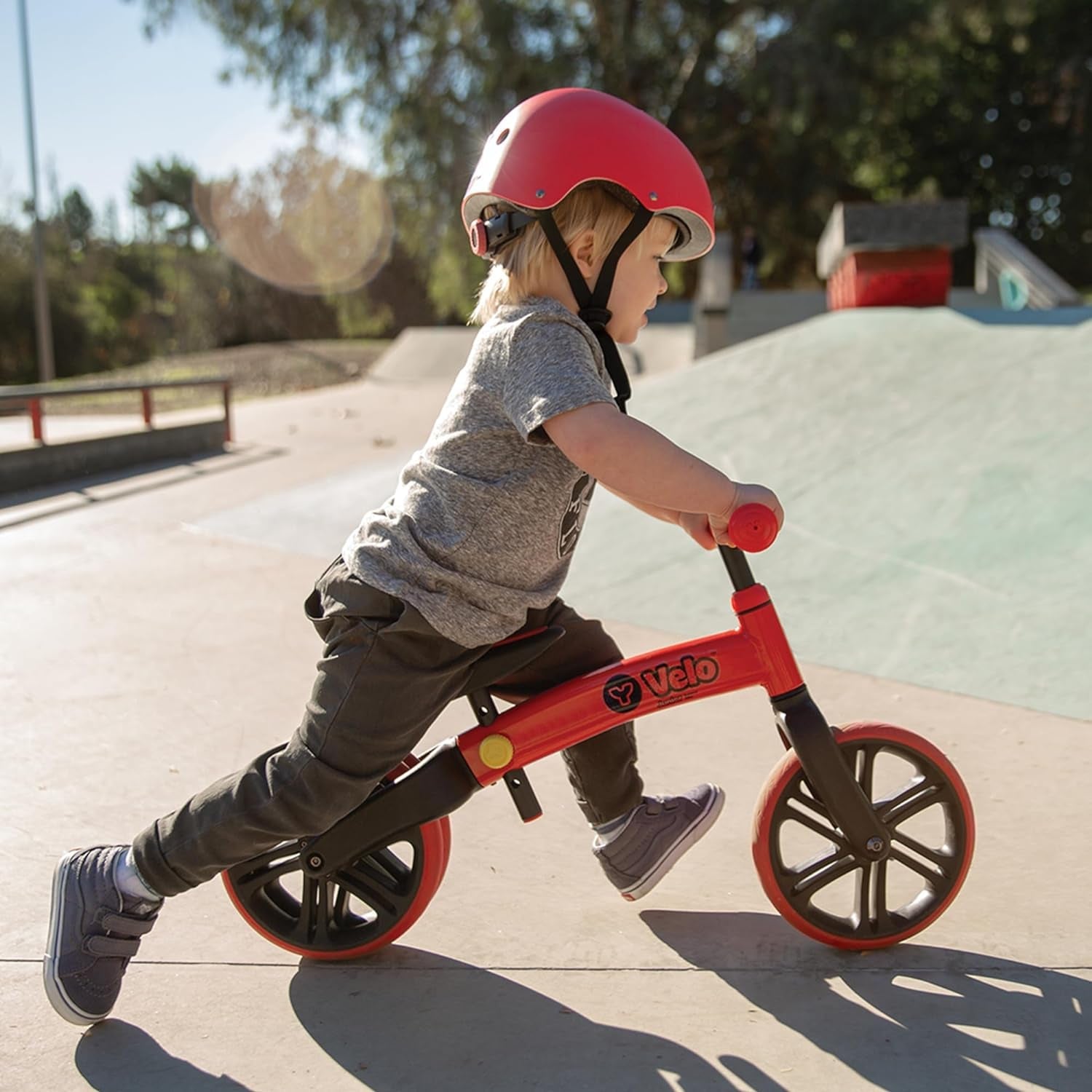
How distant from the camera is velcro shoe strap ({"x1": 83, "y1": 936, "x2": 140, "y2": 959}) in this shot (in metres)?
2.14

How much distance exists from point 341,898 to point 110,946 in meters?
0.45

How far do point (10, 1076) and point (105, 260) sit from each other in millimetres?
62988

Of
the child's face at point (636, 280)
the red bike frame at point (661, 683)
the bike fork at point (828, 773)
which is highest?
the child's face at point (636, 280)

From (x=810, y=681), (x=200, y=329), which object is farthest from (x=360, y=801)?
(x=200, y=329)

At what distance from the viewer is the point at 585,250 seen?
209 centimetres

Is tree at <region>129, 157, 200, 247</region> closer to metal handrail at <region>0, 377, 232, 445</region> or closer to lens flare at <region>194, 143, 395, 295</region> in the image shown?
lens flare at <region>194, 143, 395, 295</region>

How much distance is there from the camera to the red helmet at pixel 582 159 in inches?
78.7

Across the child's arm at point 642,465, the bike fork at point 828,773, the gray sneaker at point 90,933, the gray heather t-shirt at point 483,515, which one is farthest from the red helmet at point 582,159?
the gray sneaker at point 90,933

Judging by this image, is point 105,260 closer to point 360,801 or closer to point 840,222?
point 840,222

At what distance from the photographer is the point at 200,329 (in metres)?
38.5

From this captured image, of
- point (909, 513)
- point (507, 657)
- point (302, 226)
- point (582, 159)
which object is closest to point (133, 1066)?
point (507, 657)

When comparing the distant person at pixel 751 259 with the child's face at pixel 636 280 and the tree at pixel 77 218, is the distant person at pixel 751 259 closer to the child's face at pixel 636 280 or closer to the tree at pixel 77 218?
the child's face at pixel 636 280

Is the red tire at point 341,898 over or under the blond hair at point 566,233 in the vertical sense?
under

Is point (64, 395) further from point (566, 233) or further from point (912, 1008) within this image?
point (912, 1008)
